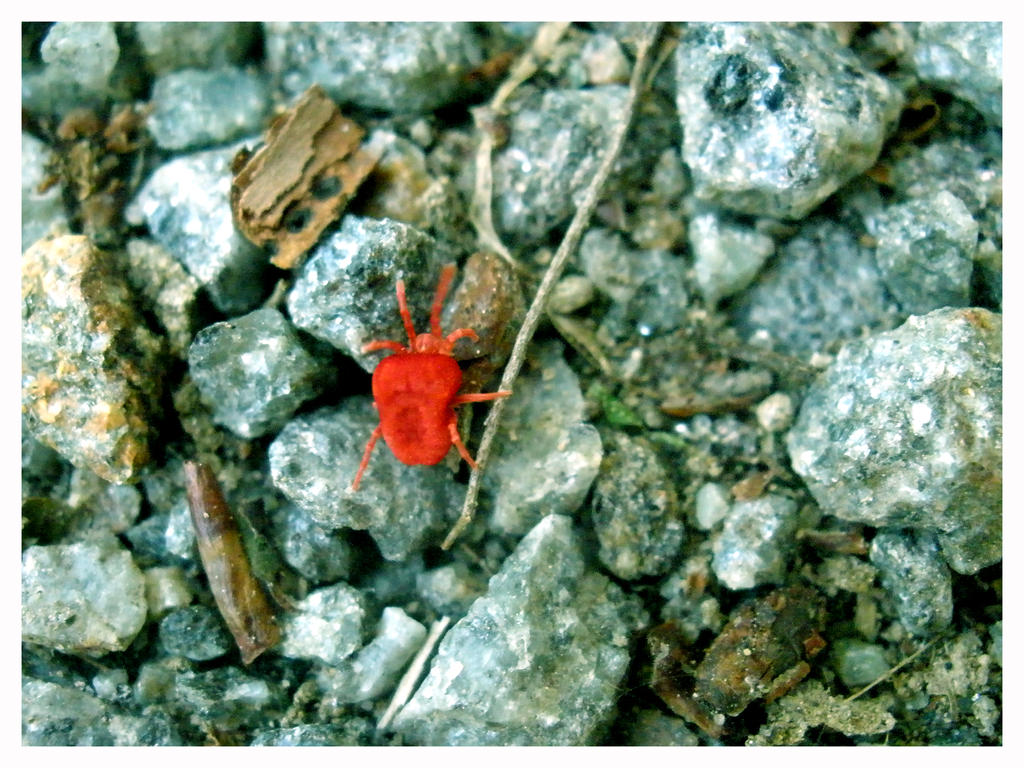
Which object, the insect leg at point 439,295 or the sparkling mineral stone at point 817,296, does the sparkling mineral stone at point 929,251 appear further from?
the insect leg at point 439,295

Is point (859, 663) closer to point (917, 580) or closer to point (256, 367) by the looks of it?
point (917, 580)

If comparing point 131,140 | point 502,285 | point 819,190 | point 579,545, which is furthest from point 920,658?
point 131,140

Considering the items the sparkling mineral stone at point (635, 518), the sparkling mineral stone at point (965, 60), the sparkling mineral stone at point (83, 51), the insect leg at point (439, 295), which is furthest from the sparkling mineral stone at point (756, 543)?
the sparkling mineral stone at point (83, 51)

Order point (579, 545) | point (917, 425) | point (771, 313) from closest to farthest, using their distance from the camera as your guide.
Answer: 1. point (917, 425)
2. point (579, 545)
3. point (771, 313)

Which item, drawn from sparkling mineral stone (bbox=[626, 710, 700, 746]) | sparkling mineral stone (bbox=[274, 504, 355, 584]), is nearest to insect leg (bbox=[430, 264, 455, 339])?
sparkling mineral stone (bbox=[274, 504, 355, 584])

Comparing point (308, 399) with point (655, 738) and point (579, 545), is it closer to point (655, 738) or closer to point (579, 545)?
point (579, 545)

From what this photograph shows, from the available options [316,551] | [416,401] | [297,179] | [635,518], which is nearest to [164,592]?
[316,551]
